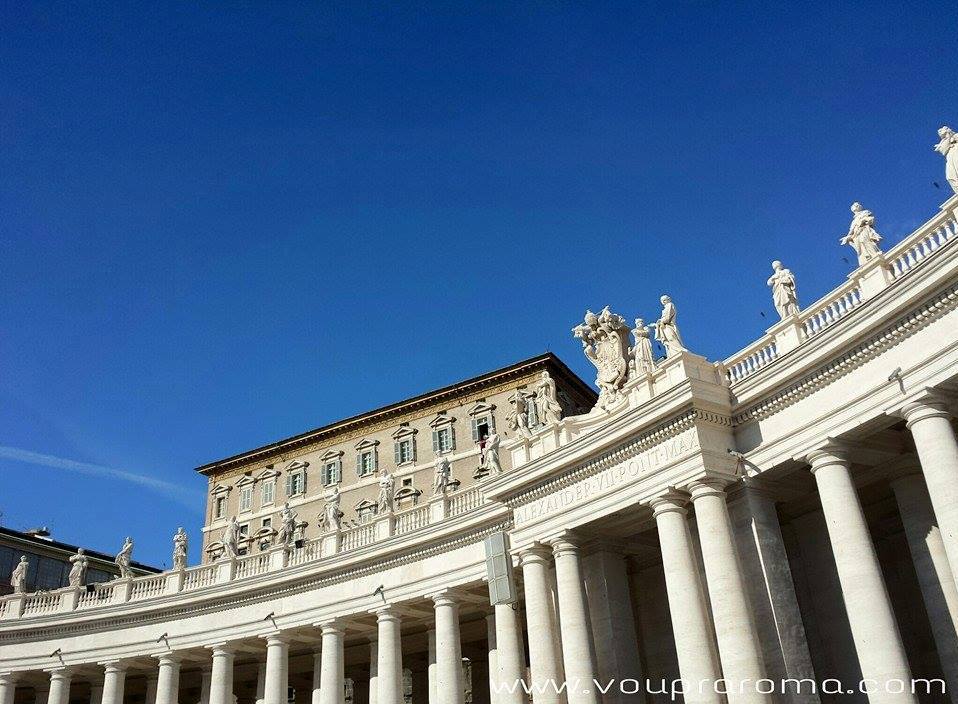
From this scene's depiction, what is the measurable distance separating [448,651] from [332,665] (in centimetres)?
680

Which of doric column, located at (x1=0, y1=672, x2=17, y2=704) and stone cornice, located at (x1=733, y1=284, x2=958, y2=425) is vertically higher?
stone cornice, located at (x1=733, y1=284, x2=958, y2=425)

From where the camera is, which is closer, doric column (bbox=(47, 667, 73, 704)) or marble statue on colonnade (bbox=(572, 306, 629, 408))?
marble statue on colonnade (bbox=(572, 306, 629, 408))

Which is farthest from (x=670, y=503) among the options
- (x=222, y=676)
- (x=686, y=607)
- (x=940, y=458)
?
(x=222, y=676)

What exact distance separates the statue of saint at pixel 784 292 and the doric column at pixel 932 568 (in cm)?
623

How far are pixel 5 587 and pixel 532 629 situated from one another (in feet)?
196

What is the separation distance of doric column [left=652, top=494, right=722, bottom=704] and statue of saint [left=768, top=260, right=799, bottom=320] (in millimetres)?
6874

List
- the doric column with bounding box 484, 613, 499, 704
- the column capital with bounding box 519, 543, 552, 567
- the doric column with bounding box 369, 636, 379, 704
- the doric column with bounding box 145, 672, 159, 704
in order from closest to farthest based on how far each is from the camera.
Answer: the column capital with bounding box 519, 543, 552, 567 → the doric column with bounding box 484, 613, 499, 704 → the doric column with bounding box 369, 636, 379, 704 → the doric column with bounding box 145, 672, 159, 704

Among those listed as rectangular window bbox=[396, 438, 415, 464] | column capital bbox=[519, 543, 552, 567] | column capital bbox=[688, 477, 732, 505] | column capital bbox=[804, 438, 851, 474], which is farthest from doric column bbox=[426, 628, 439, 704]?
rectangular window bbox=[396, 438, 415, 464]

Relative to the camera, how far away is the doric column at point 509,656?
109ft

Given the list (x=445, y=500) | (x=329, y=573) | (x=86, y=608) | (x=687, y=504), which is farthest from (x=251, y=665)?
(x=687, y=504)

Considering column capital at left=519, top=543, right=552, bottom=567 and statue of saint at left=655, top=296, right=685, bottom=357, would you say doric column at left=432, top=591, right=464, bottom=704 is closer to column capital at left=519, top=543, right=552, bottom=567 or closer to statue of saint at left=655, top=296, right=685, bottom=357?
column capital at left=519, top=543, right=552, bottom=567

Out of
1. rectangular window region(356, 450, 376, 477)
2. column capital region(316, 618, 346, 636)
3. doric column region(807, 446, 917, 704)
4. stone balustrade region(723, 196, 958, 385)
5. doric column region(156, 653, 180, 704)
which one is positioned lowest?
doric column region(807, 446, 917, 704)

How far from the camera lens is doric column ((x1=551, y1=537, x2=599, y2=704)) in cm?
2873

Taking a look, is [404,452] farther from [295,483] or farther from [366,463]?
[295,483]
